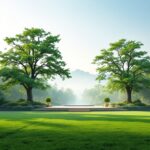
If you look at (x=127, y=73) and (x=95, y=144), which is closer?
(x=95, y=144)

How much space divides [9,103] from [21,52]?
315 inches

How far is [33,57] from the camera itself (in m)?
42.2

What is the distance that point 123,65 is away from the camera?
4766cm

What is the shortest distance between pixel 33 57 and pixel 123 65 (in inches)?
555

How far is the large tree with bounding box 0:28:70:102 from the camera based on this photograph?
138 feet

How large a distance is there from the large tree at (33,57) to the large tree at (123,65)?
7518 millimetres

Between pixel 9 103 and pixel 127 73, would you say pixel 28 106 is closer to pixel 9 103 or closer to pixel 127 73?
pixel 9 103

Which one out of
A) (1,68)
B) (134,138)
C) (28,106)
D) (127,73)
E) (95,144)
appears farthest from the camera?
(127,73)

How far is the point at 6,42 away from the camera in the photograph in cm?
4397

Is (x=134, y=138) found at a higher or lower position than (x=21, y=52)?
lower

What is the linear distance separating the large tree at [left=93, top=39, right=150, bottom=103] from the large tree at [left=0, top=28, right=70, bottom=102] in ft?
24.7

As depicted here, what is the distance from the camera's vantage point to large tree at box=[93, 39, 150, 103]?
46188 mm

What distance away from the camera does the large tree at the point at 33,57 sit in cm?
4216

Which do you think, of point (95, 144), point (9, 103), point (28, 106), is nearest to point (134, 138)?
point (95, 144)
